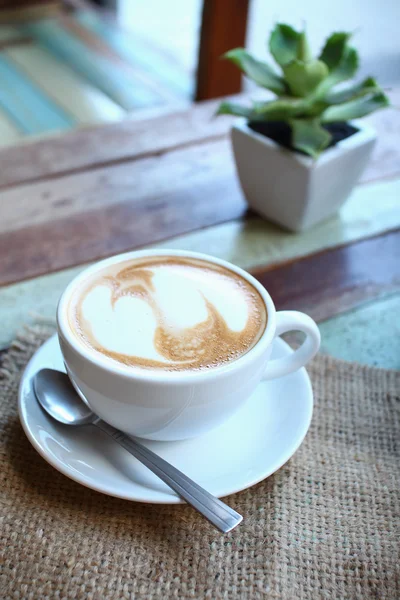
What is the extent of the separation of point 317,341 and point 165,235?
372 mm

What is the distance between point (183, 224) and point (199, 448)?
1.42ft

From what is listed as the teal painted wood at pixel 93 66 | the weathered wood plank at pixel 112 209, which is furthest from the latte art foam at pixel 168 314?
the teal painted wood at pixel 93 66

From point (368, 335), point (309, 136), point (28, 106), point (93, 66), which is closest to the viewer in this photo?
point (368, 335)

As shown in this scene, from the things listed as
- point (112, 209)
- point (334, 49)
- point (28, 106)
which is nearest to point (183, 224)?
point (112, 209)

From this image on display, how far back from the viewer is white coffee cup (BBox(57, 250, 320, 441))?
20.0 inches

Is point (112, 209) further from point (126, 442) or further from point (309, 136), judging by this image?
point (126, 442)

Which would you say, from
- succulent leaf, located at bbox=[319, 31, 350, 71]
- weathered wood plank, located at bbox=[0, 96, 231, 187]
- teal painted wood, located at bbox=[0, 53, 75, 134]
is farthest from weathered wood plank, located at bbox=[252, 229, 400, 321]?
teal painted wood, located at bbox=[0, 53, 75, 134]

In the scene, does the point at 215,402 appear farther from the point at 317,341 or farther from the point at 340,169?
the point at 340,169

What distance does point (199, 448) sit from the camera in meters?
0.58

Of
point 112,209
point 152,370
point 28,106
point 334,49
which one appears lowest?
point 28,106

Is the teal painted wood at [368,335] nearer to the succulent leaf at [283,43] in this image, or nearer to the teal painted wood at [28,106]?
the succulent leaf at [283,43]

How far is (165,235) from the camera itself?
0.92 meters

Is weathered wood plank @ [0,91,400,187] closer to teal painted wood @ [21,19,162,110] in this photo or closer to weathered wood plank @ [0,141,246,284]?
weathered wood plank @ [0,141,246,284]

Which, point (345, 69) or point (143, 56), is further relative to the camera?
point (143, 56)
